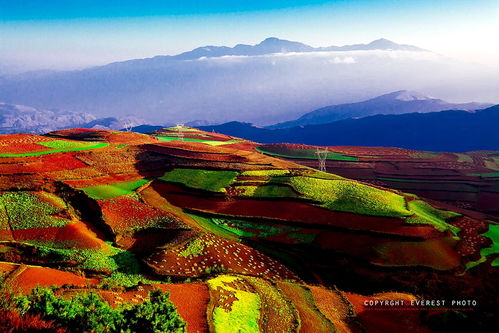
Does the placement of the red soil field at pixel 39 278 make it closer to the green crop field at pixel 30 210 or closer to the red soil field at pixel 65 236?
the red soil field at pixel 65 236

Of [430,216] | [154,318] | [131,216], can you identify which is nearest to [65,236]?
[131,216]

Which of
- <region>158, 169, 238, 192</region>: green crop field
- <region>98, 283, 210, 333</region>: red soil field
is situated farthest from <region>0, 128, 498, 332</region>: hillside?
<region>158, 169, 238, 192</region>: green crop field

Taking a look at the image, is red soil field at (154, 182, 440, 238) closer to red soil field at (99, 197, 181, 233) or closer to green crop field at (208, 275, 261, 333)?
red soil field at (99, 197, 181, 233)

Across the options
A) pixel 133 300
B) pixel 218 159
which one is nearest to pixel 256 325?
pixel 133 300

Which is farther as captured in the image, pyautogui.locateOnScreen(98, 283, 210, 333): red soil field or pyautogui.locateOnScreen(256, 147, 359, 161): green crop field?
pyautogui.locateOnScreen(256, 147, 359, 161): green crop field

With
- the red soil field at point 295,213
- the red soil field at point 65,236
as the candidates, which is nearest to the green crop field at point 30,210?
the red soil field at point 65,236

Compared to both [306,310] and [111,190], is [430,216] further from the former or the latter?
[111,190]

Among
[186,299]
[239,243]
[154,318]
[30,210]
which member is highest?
[154,318]

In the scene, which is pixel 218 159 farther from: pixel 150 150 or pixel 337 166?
pixel 337 166
